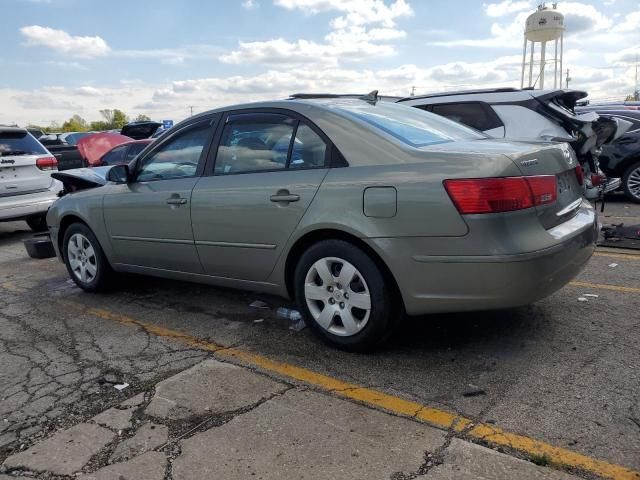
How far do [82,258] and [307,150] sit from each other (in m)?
2.88

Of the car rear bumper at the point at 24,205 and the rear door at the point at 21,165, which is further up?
the rear door at the point at 21,165

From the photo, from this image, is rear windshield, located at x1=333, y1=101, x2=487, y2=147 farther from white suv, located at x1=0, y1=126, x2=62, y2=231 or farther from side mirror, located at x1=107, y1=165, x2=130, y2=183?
white suv, located at x1=0, y1=126, x2=62, y2=231

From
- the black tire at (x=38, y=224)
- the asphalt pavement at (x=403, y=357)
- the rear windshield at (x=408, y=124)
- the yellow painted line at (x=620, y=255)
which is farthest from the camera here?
the black tire at (x=38, y=224)

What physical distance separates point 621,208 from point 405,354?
6934 millimetres

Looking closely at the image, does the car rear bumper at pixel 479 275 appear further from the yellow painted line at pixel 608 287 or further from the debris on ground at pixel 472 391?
the yellow painted line at pixel 608 287

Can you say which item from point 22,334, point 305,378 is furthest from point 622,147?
point 22,334

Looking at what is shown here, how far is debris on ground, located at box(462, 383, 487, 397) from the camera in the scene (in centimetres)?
302

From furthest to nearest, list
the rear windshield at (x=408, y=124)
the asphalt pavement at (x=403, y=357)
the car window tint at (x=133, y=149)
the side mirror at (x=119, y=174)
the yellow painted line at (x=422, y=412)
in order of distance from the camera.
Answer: the car window tint at (x=133, y=149) → the side mirror at (x=119, y=174) → the rear windshield at (x=408, y=124) → the asphalt pavement at (x=403, y=357) → the yellow painted line at (x=422, y=412)

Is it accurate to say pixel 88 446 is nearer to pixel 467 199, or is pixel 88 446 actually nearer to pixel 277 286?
pixel 277 286

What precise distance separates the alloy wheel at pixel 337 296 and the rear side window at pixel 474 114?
4.01 metres

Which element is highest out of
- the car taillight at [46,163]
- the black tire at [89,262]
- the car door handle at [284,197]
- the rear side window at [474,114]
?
the rear side window at [474,114]

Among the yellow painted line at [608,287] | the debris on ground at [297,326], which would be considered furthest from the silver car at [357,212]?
the yellow painted line at [608,287]

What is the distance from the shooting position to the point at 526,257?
301 centimetres

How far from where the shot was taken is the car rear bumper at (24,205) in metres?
8.18
